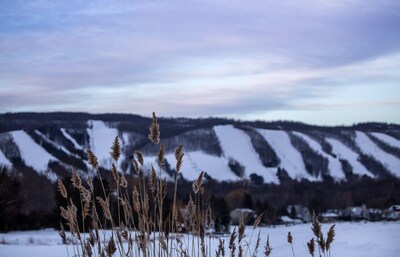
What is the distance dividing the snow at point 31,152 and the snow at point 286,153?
64.1m

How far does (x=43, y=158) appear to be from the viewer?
120 metres

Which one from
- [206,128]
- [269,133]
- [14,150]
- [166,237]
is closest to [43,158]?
[14,150]

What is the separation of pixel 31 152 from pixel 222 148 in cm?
6355

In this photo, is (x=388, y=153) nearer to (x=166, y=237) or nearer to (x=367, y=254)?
(x=367, y=254)

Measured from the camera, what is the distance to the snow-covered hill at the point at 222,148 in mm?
135500

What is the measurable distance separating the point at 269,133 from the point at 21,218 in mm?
158721

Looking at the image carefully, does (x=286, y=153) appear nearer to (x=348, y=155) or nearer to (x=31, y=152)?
(x=348, y=155)

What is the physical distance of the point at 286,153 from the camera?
577 feet

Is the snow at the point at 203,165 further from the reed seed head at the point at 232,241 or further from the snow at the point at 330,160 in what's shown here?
the reed seed head at the point at 232,241

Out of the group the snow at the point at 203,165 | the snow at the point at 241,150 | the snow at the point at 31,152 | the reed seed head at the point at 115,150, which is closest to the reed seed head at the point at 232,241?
the reed seed head at the point at 115,150

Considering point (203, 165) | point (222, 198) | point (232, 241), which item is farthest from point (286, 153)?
point (232, 241)

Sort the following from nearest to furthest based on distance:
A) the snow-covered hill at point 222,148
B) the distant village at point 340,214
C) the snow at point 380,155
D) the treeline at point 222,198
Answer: the treeline at point 222,198, the distant village at point 340,214, the snow-covered hill at point 222,148, the snow at point 380,155

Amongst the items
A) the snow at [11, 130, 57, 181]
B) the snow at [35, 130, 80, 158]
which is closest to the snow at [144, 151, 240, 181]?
the snow at [35, 130, 80, 158]

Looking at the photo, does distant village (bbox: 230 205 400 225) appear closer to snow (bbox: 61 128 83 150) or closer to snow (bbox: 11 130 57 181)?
snow (bbox: 11 130 57 181)
